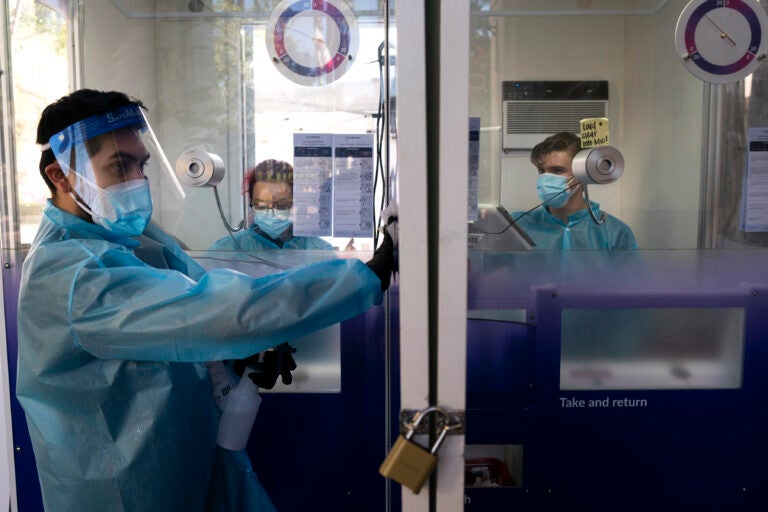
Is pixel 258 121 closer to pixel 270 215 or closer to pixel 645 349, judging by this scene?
pixel 270 215

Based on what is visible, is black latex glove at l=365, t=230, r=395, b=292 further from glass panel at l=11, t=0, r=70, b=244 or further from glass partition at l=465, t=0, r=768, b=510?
glass panel at l=11, t=0, r=70, b=244

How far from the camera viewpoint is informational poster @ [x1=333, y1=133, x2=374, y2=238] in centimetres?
214

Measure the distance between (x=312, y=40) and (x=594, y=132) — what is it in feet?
2.93

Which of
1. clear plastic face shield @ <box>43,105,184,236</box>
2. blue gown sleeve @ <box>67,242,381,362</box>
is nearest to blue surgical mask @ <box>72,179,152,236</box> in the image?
clear plastic face shield @ <box>43,105,184,236</box>

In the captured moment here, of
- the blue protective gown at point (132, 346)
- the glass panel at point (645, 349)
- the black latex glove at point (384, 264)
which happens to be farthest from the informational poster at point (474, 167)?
the blue protective gown at point (132, 346)

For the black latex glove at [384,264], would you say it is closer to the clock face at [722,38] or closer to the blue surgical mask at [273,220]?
the blue surgical mask at [273,220]

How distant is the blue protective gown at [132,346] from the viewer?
1335 mm

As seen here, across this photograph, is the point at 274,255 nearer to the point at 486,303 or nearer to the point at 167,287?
the point at 486,303

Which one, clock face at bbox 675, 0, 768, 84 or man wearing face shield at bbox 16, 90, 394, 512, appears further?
clock face at bbox 675, 0, 768, 84

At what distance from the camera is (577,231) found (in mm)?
2166

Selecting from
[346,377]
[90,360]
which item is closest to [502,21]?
[346,377]

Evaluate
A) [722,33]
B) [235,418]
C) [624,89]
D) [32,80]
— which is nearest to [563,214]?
[624,89]

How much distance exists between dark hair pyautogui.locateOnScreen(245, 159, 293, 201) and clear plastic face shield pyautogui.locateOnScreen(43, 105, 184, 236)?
19.3 inches

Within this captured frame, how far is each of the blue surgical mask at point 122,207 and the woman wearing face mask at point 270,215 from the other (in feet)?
1.66
